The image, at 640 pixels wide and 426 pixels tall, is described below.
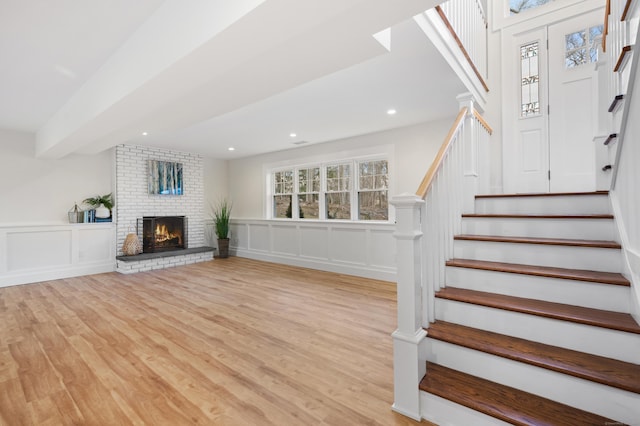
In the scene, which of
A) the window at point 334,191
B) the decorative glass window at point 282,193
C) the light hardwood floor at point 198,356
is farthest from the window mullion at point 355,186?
the decorative glass window at point 282,193

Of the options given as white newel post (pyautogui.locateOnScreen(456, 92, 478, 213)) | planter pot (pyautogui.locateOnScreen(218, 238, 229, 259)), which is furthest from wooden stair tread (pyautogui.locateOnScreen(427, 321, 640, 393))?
planter pot (pyautogui.locateOnScreen(218, 238, 229, 259))

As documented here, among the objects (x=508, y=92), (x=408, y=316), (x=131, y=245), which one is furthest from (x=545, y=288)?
(x=131, y=245)

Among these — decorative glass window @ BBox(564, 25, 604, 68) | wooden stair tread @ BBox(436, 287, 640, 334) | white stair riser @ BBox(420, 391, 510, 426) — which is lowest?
white stair riser @ BBox(420, 391, 510, 426)

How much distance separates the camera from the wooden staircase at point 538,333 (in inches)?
52.7

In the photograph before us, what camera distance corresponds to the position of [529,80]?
3590 millimetres

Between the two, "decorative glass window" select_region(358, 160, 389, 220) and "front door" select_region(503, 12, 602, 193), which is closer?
"front door" select_region(503, 12, 602, 193)

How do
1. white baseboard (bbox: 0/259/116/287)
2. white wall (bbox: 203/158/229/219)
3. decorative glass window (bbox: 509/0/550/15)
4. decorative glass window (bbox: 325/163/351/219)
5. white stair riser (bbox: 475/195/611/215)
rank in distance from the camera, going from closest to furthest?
white stair riser (bbox: 475/195/611/215) < decorative glass window (bbox: 509/0/550/15) < white baseboard (bbox: 0/259/116/287) < decorative glass window (bbox: 325/163/351/219) < white wall (bbox: 203/158/229/219)

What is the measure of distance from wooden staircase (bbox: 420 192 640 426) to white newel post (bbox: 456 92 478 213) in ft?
1.81

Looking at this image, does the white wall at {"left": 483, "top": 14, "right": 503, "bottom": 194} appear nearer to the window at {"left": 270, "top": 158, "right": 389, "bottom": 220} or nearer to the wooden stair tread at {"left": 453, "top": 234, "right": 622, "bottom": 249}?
the window at {"left": 270, "top": 158, "right": 389, "bottom": 220}

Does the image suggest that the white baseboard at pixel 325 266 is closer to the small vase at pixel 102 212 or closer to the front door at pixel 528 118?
the front door at pixel 528 118

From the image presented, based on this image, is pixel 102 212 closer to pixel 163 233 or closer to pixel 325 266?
pixel 163 233

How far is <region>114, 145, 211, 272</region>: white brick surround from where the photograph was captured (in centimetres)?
578

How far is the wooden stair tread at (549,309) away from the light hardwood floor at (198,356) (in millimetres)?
776

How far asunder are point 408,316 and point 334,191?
4.27m
